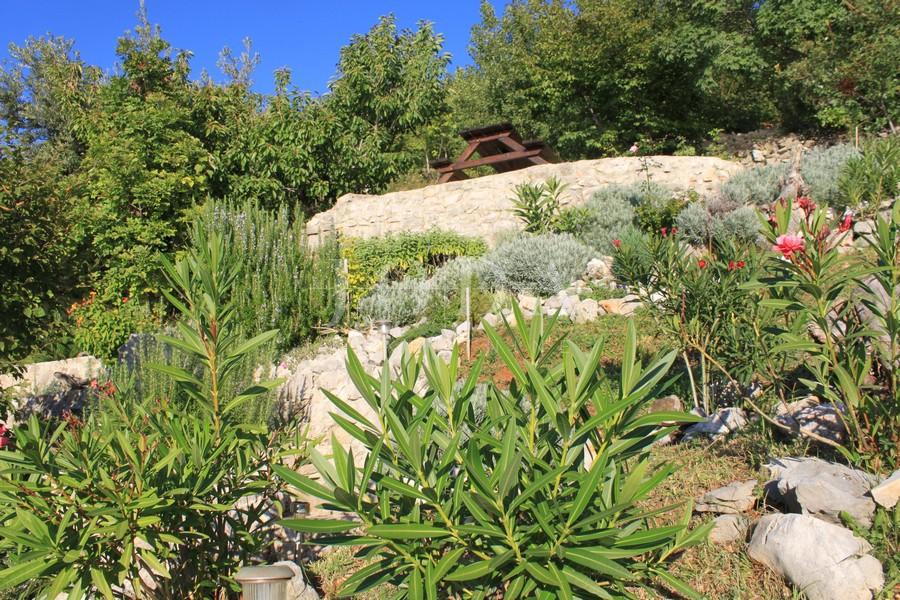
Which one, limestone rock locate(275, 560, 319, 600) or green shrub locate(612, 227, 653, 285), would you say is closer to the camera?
limestone rock locate(275, 560, 319, 600)

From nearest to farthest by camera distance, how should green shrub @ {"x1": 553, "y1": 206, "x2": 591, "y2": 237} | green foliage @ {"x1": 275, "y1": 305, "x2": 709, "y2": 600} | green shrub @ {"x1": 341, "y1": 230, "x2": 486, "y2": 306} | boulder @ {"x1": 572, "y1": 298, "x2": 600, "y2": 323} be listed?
green foliage @ {"x1": 275, "y1": 305, "x2": 709, "y2": 600}
boulder @ {"x1": 572, "y1": 298, "x2": 600, "y2": 323}
green shrub @ {"x1": 341, "y1": 230, "x2": 486, "y2": 306}
green shrub @ {"x1": 553, "y1": 206, "x2": 591, "y2": 237}

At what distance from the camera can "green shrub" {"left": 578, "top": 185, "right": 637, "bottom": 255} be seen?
10352 millimetres

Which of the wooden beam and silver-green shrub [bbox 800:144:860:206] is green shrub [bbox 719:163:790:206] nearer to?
silver-green shrub [bbox 800:144:860:206]

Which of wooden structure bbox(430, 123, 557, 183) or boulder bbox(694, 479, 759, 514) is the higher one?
wooden structure bbox(430, 123, 557, 183)

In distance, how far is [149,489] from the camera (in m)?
2.19

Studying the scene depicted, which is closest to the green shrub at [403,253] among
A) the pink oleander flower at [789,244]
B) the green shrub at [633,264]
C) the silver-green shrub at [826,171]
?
the green shrub at [633,264]

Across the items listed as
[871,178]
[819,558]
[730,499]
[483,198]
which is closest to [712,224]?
[871,178]

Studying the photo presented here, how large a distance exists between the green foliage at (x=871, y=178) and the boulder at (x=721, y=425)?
17.1 ft

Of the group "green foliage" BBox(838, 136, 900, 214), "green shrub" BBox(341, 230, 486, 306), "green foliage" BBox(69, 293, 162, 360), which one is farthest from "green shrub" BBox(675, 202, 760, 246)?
"green foliage" BBox(69, 293, 162, 360)

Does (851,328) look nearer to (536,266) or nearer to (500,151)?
(536,266)

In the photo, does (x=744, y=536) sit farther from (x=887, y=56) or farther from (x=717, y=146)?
(x=717, y=146)

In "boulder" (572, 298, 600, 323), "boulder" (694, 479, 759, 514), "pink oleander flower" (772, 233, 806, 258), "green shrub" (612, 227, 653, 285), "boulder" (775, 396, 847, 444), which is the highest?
"pink oleander flower" (772, 233, 806, 258)

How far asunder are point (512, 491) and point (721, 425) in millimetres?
3014

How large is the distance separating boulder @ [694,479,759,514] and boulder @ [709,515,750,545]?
105 mm
